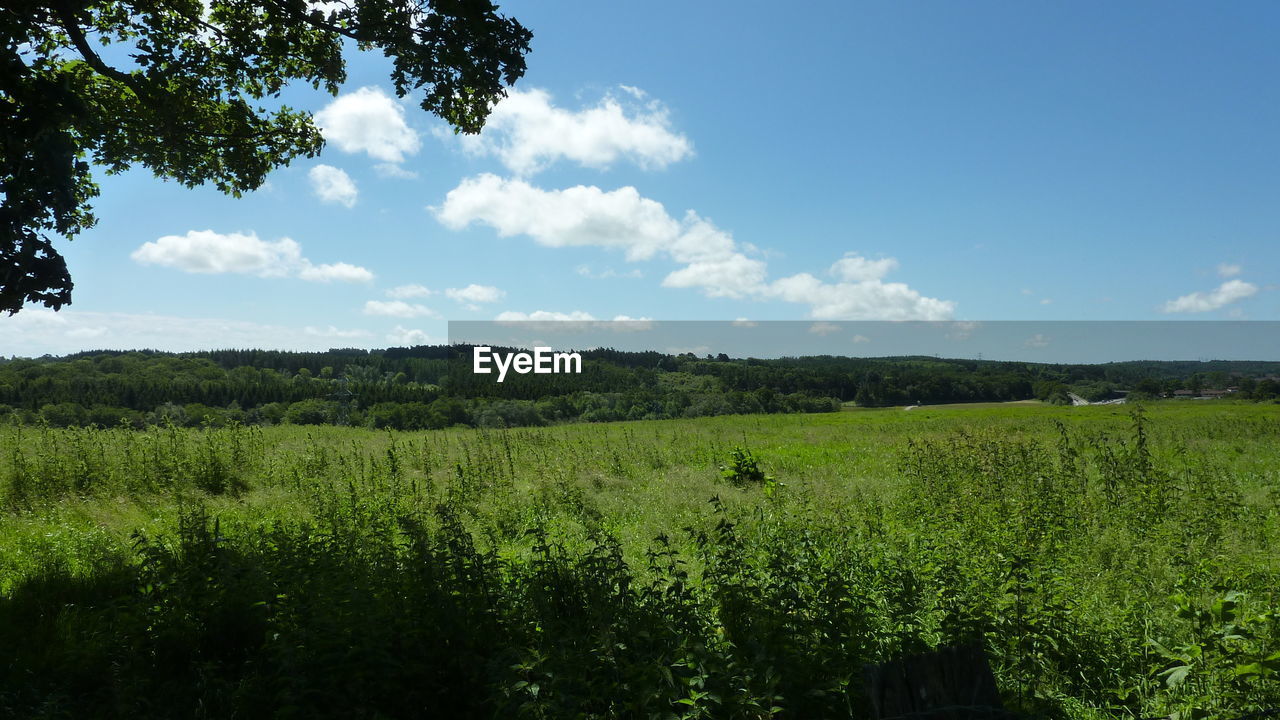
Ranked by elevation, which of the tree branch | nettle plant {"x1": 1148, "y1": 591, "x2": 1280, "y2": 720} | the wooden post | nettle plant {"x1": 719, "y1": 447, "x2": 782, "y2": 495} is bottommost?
nettle plant {"x1": 719, "y1": 447, "x2": 782, "y2": 495}

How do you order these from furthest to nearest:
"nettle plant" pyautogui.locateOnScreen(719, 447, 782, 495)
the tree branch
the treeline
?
1. the treeline
2. "nettle plant" pyautogui.locateOnScreen(719, 447, 782, 495)
3. the tree branch

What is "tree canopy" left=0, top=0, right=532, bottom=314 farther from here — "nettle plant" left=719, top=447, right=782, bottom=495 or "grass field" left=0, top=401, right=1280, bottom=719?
"nettle plant" left=719, top=447, right=782, bottom=495

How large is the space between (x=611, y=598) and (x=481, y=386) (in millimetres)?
75037

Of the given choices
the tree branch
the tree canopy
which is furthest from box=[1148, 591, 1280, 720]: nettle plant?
the tree branch

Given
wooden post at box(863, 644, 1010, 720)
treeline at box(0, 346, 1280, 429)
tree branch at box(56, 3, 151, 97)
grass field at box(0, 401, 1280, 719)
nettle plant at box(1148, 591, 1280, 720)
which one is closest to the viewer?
wooden post at box(863, 644, 1010, 720)

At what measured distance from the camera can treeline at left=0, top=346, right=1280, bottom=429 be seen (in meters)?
50.3

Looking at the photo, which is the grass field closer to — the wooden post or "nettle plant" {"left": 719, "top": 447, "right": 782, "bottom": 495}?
the wooden post

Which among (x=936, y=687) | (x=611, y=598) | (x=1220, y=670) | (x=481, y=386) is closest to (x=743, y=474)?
(x=611, y=598)

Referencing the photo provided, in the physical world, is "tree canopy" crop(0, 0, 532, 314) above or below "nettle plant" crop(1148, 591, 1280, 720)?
above

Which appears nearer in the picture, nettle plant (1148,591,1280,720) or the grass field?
nettle plant (1148,591,1280,720)

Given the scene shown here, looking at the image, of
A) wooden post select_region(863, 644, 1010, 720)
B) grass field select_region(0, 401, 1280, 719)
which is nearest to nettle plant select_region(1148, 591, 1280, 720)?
grass field select_region(0, 401, 1280, 719)

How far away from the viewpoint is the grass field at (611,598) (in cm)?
411

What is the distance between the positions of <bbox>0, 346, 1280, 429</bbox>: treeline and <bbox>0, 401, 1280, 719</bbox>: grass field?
31489 millimetres

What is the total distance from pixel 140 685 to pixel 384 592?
1.75 meters
